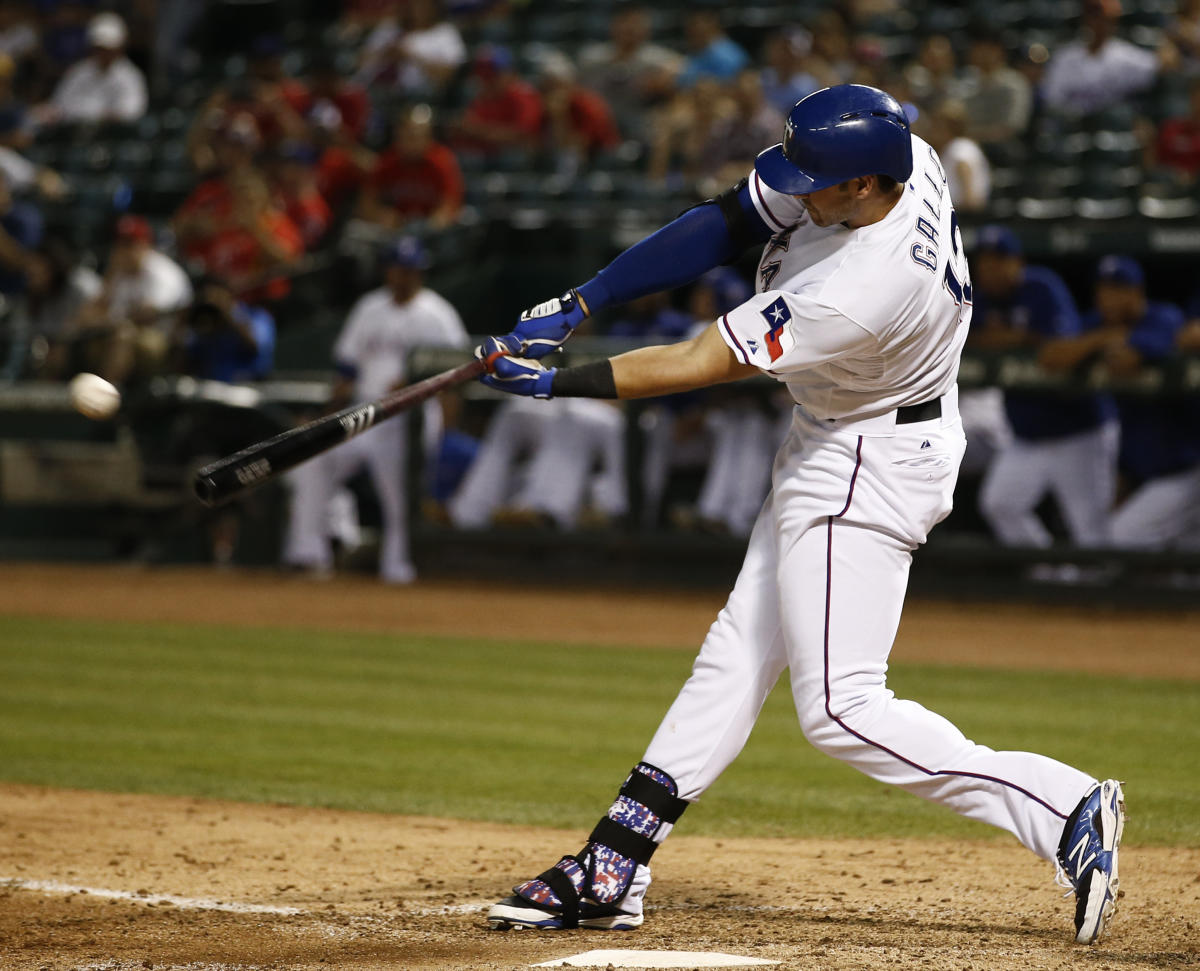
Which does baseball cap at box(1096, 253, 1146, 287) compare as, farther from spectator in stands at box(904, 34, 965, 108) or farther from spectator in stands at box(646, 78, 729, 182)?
spectator in stands at box(646, 78, 729, 182)

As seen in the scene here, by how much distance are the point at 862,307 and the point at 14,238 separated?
11.8m

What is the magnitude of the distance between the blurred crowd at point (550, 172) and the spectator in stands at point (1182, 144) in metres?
0.01

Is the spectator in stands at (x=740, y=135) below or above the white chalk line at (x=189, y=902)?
above

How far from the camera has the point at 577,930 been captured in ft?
11.8

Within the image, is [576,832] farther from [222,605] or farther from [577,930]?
[222,605]

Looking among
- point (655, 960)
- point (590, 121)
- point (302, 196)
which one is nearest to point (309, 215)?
point (302, 196)

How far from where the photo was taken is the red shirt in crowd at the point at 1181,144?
1036 centimetres

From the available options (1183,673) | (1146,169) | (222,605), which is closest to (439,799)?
(1183,673)

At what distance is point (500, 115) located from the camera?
526 inches

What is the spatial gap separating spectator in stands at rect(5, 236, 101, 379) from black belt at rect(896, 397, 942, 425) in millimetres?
9736

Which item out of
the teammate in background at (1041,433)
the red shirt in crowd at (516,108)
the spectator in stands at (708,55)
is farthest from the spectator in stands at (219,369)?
the teammate in background at (1041,433)

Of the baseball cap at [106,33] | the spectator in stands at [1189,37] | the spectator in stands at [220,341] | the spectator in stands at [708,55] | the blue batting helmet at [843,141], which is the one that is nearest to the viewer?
the blue batting helmet at [843,141]

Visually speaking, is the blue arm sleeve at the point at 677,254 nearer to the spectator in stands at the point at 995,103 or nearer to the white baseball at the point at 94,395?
the white baseball at the point at 94,395

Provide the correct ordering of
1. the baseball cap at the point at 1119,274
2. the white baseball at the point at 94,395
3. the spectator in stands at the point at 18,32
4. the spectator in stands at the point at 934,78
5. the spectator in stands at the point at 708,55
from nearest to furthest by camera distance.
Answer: the white baseball at the point at 94,395 → the baseball cap at the point at 1119,274 → the spectator in stands at the point at 934,78 → the spectator in stands at the point at 708,55 → the spectator in stands at the point at 18,32
